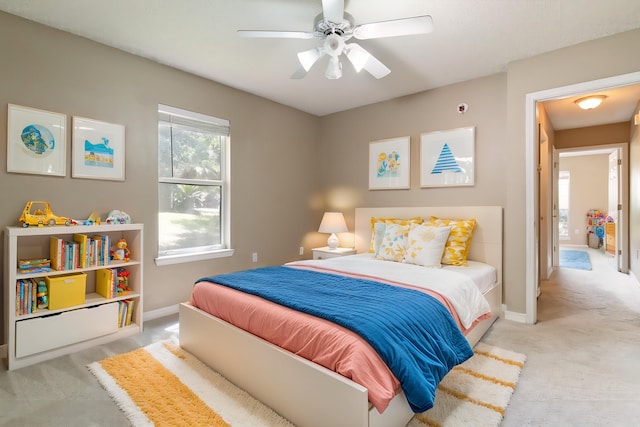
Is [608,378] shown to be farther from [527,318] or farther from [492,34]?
[492,34]

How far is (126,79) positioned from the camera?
9.46ft

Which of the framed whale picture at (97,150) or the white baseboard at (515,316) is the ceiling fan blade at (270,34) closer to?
the framed whale picture at (97,150)

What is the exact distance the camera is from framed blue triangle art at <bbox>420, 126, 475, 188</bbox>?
346 centimetres

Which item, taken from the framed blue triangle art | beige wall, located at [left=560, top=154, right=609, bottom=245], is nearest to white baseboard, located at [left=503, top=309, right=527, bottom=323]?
the framed blue triangle art

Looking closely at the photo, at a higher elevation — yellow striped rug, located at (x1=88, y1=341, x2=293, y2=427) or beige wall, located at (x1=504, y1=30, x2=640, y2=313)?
beige wall, located at (x1=504, y1=30, x2=640, y2=313)

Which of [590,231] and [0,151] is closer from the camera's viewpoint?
[0,151]

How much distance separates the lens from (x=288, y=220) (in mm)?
4418

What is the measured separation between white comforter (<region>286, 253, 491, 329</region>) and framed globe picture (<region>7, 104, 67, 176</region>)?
2.14 meters

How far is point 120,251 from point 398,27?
2.71m

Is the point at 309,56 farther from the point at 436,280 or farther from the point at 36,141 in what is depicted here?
the point at 36,141

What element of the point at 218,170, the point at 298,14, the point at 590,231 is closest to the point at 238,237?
the point at 218,170

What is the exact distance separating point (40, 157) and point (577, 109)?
5953mm

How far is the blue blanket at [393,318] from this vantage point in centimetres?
141

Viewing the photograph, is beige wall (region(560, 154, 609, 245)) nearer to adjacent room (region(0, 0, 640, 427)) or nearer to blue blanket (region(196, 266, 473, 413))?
adjacent room (region(0, 0, 640, 427))
